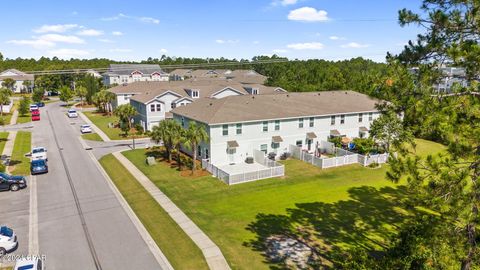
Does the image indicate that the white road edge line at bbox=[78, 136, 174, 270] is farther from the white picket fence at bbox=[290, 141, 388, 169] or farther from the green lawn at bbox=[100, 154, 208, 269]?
the white picket fence at bbox=[290, 141, 388, 169]

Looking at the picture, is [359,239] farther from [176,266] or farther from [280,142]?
[280,142]

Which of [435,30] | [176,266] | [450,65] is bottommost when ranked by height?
[176,266]

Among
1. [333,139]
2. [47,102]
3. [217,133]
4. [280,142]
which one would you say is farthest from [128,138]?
[47,102]

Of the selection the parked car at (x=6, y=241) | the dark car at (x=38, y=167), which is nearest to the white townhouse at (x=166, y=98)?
the dark car at (x=38, y=167)

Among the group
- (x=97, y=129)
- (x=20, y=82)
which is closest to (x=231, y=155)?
(x=97, y=129)

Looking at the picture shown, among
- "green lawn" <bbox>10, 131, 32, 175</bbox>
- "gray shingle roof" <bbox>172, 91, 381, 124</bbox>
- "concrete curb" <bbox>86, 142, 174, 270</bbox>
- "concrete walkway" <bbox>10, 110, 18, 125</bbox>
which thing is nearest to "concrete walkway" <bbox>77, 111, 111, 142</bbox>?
"green lawn" <bbox>10, 131, 32, 175</bbox>

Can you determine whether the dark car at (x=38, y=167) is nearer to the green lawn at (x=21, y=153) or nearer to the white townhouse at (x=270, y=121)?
the green lawn at (x=21, y=153)
